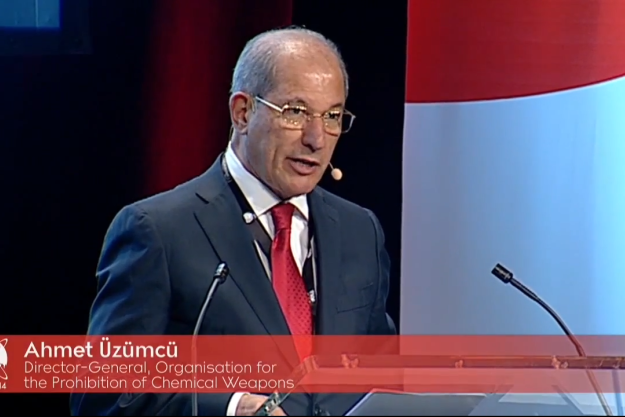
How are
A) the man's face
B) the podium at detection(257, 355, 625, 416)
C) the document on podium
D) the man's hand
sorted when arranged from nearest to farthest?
the document on podium → the podium at detection(257, 355, 625, 416) → the man's hand → the man's face

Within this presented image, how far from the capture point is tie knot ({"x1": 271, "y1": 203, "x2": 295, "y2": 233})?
217 cm

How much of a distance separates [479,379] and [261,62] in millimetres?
925

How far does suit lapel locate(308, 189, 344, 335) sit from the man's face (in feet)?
0.34

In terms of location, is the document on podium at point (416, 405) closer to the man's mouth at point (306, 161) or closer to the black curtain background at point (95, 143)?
the man's mouth at point (306, 161)

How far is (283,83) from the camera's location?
212 cm

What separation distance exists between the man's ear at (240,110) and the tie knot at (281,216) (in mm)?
202

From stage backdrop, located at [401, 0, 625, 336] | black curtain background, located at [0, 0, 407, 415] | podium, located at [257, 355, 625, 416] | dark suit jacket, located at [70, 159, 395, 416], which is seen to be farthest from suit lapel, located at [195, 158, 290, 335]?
stage backdrop, located at [401, 0, 625, 336]

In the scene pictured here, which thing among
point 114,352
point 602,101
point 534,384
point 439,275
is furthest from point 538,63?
point 114,352

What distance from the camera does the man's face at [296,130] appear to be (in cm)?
212

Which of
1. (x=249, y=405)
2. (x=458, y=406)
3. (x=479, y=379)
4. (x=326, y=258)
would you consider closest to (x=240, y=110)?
(x=326, y=258)

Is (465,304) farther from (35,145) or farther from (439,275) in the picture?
(35,145)

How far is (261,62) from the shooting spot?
2.17m

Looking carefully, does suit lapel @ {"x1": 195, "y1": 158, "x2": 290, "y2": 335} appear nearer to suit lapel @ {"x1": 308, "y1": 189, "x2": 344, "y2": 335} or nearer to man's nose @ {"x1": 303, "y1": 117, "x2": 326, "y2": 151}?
suit lapel @ {"x1": 308, "y1": 189, "x2": 344, "y2": 335}

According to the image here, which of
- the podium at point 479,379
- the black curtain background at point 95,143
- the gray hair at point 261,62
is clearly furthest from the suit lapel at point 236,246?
the black curtain background at point 95,143
